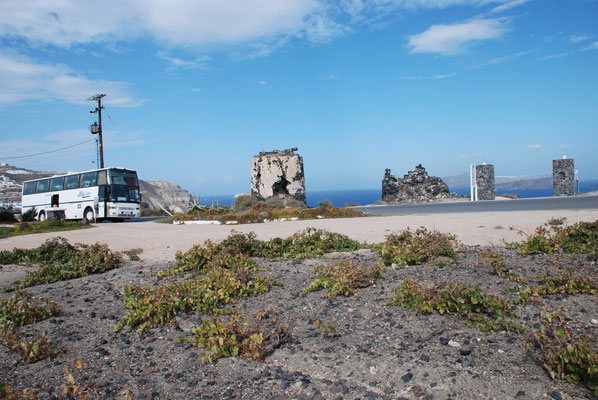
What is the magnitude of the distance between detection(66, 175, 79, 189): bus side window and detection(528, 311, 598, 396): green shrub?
25698mm

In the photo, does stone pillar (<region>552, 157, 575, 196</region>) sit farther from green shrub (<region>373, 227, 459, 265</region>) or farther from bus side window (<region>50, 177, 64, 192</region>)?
bus side window (<region>50, 177, 64, 192</region>)

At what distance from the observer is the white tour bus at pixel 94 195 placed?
23125 millimetres

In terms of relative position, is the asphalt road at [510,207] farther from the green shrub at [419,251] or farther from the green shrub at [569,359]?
the green shrub at [569,359]

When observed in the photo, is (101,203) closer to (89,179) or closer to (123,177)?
(123,177)

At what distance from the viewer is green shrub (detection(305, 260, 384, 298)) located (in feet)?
17.6

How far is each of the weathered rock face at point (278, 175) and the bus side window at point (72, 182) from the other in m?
9.87

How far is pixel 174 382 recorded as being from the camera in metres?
3.51

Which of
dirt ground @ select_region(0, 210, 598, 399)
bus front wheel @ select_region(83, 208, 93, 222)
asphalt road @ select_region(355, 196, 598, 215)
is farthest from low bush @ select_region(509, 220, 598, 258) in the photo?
bus front wheel @ select_region(83, 208, 93, 222)

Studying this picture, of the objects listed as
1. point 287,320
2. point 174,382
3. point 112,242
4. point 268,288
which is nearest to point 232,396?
Result: point 174,382

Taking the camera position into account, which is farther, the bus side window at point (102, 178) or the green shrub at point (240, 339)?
the bus side window at point (102, 178)

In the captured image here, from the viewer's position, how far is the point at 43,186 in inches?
1052

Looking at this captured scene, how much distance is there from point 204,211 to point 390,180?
15041mm

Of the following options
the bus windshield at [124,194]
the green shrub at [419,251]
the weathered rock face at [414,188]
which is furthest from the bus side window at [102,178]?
the green shrub at [419,251]

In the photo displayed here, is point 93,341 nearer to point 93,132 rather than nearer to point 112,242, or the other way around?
point 112,242
